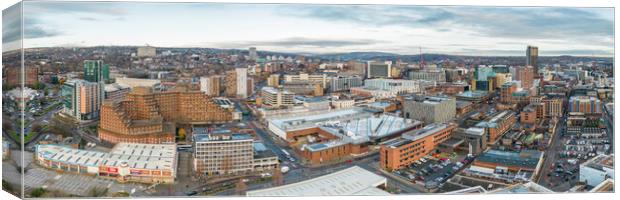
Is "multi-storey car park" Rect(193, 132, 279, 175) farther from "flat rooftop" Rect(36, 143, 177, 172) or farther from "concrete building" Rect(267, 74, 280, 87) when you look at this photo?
"concrete building" Rect(267, 74, 280, 87)

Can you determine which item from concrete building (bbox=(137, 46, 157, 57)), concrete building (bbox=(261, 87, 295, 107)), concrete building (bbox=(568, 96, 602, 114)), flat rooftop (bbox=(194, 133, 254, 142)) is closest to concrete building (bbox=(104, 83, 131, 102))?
concrete building (bbox=(137, 46, 157, 57))

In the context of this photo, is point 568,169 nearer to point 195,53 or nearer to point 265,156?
point 265,156

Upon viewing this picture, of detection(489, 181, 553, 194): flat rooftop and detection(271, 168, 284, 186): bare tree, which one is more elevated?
detection(271, 168, 284, 186): bare tree

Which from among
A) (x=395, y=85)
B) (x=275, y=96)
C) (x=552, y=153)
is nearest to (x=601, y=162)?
(x=552, y=153)

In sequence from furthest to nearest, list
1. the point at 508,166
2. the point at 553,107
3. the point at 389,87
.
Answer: the point at 389,87, the point at 553,107, the point at 508,166

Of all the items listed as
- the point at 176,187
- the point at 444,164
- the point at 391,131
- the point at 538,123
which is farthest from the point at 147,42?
the point at 538,123

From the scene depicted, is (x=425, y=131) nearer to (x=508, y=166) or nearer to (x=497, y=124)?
Result: (x=497, y=124)
